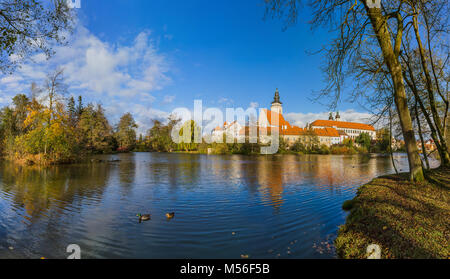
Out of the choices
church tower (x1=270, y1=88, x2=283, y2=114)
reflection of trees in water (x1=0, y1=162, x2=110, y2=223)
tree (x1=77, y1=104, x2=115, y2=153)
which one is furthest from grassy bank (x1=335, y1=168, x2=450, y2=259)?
church tower (x1=270, y1=88, x2=283, y2=114)

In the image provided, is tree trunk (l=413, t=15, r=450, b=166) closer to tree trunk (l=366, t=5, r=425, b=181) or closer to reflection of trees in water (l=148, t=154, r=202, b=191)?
tree trunk (l=366, t=5, r=425, b=181)

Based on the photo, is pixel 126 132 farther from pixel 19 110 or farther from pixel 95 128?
pixel 19 110

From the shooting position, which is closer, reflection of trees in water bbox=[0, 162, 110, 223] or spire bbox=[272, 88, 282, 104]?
reflection of trees in water bbox=[0, 162, 110, 223]

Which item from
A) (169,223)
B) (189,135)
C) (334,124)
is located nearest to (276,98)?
(189,135)

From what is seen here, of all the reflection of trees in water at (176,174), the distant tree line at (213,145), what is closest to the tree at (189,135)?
the distant tree line at (213,145)

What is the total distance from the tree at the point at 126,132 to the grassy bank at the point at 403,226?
59384 millimetres

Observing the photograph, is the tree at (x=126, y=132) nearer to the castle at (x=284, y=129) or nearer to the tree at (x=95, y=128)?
the tree at (x=95, y=128)

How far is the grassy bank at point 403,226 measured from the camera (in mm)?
3371

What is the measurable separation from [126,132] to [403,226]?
6518 centimetres

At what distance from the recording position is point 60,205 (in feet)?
24.0

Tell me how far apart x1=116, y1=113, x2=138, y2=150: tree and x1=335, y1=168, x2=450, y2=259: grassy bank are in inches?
2338

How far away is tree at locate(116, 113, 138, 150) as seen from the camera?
58.8m

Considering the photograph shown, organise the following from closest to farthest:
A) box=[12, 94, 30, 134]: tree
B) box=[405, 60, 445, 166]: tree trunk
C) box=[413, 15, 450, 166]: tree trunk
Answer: box=[413, 15, 450, 166]: tree trunk → box=[405, 60, 445, 166]: tree trunk → box=[12, 94, 30, 134]: tree
